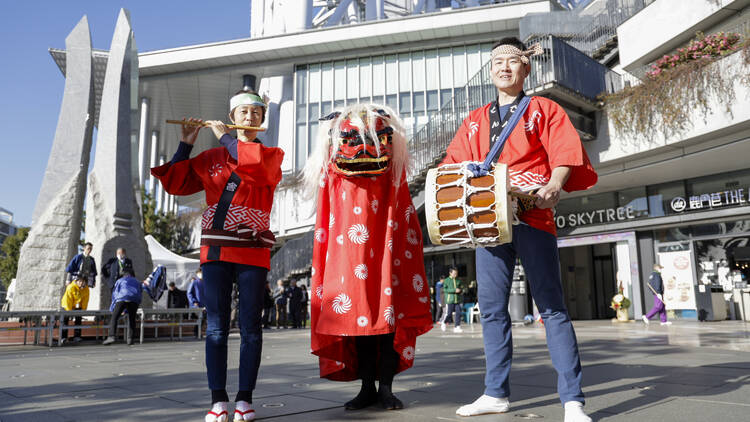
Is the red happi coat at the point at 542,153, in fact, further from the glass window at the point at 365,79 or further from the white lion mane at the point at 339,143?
the glass window at the point at 365,79

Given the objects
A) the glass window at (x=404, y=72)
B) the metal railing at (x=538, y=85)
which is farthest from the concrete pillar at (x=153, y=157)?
the metal railing at (x=538, y=85)

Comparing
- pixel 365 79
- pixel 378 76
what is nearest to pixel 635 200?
pixel 378 76

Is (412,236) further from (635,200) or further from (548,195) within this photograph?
(635,200)

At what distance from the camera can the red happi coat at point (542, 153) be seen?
9.23 feet

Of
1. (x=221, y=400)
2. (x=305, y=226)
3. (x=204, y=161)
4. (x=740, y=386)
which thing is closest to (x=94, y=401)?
(x=221, y=400)

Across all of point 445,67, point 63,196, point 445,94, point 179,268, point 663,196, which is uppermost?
point 445,67

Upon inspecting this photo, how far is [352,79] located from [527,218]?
2724 centimetres

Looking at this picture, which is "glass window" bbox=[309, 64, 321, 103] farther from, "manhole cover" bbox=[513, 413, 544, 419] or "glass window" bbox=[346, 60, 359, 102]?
"manhole cover" bbox=[513, 413, 544, 419]

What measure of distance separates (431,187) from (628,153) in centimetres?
1290

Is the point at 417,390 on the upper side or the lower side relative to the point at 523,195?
lower

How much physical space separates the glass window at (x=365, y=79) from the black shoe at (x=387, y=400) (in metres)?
26.5

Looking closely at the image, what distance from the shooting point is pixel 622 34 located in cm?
1512

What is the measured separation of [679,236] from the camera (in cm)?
1645

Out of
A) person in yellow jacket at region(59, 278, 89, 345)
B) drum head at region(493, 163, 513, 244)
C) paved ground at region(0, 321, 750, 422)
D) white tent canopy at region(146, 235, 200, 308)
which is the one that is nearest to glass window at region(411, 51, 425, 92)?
white tent canopy at region(146, 235, 200, 308)
